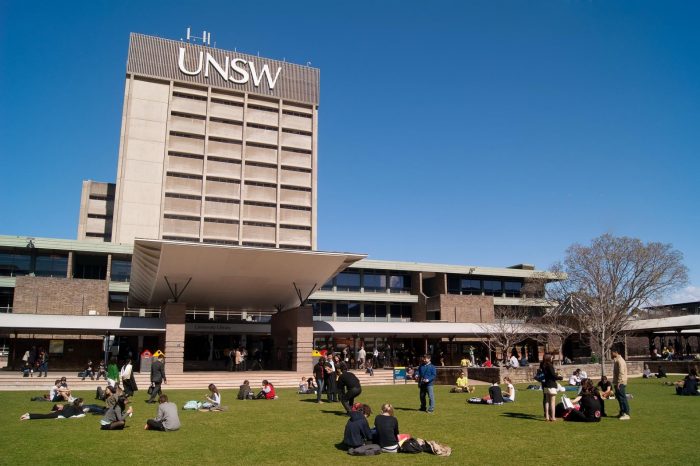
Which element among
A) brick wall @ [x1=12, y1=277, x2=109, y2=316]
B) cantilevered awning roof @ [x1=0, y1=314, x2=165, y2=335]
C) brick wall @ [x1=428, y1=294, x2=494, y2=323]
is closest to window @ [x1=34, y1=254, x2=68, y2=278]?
brick wall @ [x1=12, y1=277, x2=109, y2=316]

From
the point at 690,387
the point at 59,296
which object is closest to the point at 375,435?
the point at 690,387

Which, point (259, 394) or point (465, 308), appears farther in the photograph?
point (465, 308)

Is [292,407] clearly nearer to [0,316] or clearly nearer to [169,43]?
[0,316]

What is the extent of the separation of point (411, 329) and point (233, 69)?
5215 centimetres

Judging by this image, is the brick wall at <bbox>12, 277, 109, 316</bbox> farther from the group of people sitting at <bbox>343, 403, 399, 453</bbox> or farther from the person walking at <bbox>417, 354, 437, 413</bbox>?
the group of people sitting at <bbox>343, 403, 399, 453</bbox>

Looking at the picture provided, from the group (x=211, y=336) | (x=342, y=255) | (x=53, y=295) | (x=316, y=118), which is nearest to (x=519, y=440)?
(x=342, y=255)

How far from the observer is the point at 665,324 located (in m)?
44.8

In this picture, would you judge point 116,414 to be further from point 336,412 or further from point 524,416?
point 524,416

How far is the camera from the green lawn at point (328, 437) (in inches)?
384

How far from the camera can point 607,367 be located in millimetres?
34750

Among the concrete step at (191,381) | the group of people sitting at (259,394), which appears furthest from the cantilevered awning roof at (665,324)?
the group of people sitting at (259,394)

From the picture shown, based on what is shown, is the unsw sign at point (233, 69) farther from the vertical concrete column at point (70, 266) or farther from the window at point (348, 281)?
the vertical concrete column at point (70, 266)

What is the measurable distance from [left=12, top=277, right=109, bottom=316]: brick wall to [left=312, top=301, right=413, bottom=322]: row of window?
1993cm

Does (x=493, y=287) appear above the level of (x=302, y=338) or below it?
above
